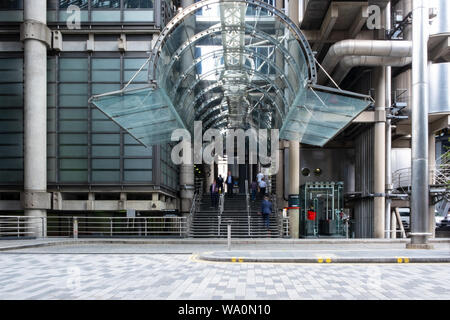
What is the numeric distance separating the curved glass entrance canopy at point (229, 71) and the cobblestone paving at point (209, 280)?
6.55 m

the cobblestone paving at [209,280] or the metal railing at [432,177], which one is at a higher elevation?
the metal railing at [432,177]

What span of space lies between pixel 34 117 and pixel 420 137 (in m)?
18.3

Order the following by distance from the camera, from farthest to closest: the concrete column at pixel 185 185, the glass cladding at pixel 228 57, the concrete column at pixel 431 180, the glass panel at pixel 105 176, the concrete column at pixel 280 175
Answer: the concrete column at pixel 280 175, the concrete column at pixel 185 185, the concrete column at pixel 431 180, the glass panel at pixel 105 176, the glass cladding at pixel 228 57

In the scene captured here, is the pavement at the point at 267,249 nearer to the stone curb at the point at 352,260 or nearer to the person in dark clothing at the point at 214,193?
the stone curb at the point at 352,260

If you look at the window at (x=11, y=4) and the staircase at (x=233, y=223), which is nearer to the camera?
the staircase at (x=233, y=223)

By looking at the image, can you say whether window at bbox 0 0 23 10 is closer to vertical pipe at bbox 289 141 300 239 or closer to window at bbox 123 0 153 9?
window at bbox 123 0 153 9

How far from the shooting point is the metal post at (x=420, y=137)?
43.7 feet

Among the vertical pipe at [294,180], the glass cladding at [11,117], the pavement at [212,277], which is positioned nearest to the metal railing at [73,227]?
the glass cladding at [11,117]

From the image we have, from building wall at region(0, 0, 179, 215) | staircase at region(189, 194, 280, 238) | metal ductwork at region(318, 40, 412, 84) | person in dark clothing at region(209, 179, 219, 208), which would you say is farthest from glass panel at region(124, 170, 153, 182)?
metal ductwork at region(318, 40, 412, 84)

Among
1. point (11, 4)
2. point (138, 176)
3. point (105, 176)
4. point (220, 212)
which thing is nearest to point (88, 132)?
point (105, 176)

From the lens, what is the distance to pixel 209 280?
7.89 m

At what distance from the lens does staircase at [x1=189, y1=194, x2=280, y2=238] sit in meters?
21.2

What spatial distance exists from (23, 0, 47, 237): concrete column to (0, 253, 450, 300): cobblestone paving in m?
12.9

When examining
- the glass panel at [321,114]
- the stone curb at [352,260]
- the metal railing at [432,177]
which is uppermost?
the glass panel at [321,114]
